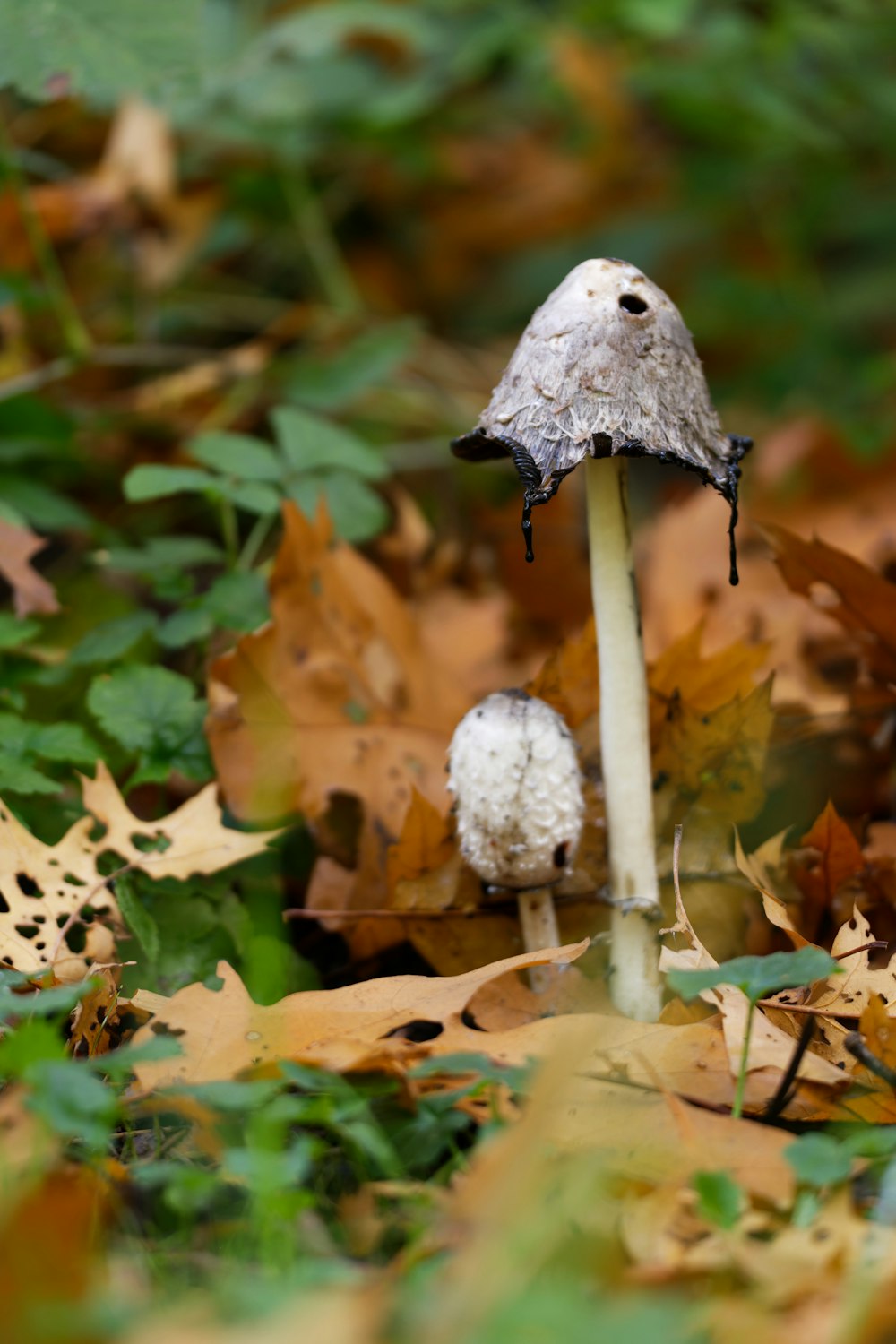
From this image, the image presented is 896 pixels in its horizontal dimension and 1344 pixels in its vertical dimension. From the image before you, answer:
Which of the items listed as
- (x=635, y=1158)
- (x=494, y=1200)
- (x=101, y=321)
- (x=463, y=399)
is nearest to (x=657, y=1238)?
(x=635, y=1158)

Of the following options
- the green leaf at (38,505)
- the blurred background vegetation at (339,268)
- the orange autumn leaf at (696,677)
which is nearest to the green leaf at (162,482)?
the blurred background vegetation at (339,268)

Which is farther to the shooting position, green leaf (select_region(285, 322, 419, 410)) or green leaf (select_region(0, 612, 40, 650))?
green leaf (select_region(285, 322, 419, 410))

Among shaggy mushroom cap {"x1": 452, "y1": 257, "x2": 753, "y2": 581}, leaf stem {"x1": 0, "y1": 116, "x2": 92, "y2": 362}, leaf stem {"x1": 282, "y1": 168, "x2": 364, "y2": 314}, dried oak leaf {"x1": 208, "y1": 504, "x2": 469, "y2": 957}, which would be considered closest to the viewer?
shaggy mushroom cap {"x1": 452, "y1": 257, "x2": 753, "y2": 581}

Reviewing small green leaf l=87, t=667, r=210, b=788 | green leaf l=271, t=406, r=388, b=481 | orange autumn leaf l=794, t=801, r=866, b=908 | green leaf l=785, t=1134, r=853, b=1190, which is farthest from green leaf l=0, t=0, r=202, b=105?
green leaf l=785, t=1134, r=853, b=1190

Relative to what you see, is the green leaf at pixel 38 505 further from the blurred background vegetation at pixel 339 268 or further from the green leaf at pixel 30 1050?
Answer: the green leaf at pixel 30 1050

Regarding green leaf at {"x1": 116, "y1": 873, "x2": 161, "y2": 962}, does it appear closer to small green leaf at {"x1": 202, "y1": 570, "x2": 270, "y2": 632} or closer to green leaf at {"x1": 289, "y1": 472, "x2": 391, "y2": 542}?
small green leaf at {"x1": 202, "y1": 570, "x2": 270, "y2": 632}

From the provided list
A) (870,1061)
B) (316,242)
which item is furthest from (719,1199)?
(316,242)

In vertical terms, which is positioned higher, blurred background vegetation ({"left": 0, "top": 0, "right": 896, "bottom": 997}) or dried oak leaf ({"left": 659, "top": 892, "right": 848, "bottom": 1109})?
blurred background vegetation ({"left": 0, "top": 0, "right": 896, "bottom": 997})
